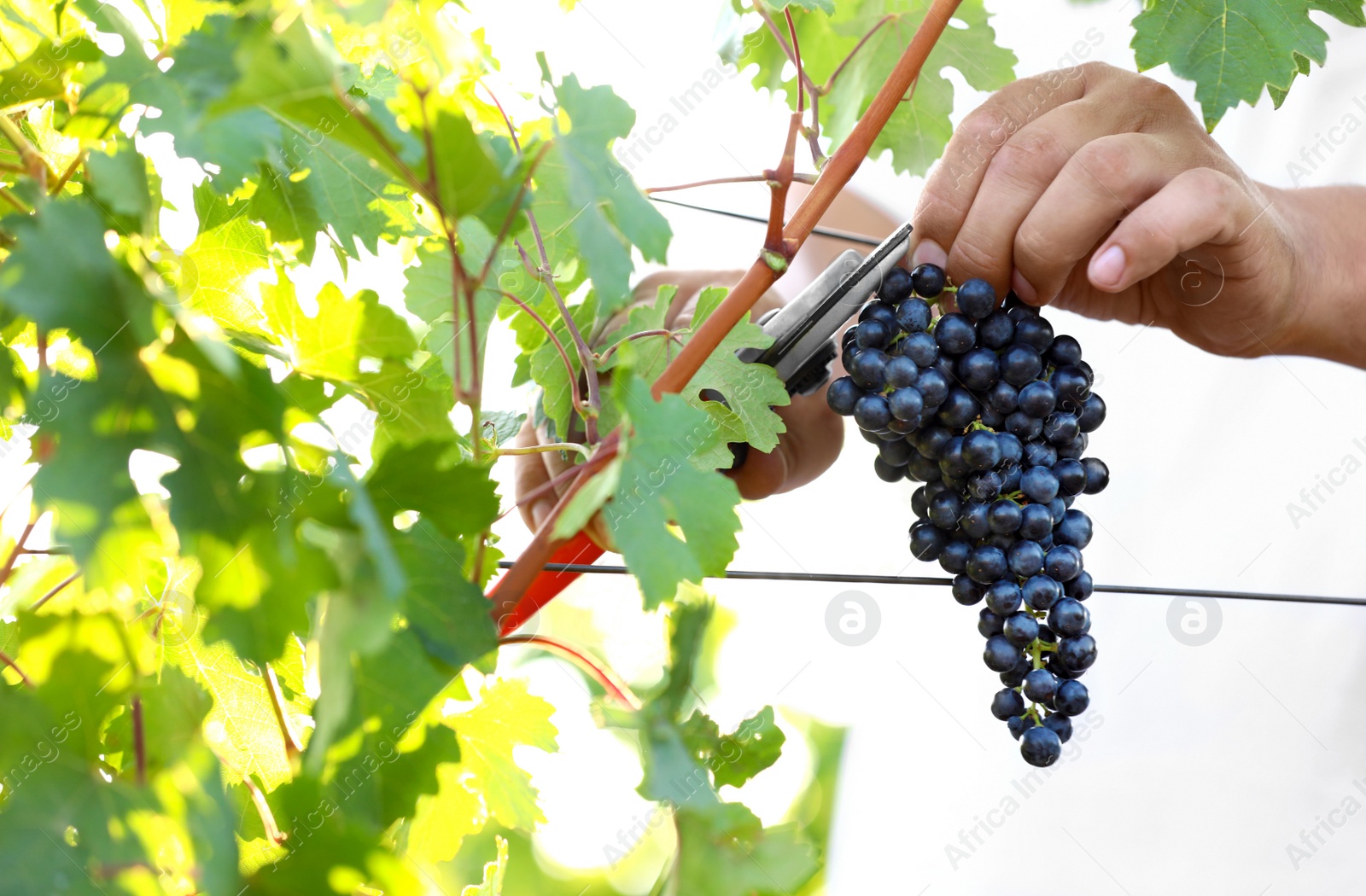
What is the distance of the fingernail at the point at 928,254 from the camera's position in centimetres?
64

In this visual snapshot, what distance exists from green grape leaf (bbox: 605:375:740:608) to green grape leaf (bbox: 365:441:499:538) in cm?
5

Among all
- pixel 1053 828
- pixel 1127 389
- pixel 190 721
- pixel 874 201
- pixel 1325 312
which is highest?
pixel 190 721

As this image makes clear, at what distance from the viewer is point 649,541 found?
1.22 feet

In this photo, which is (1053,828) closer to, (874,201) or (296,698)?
(874,201)

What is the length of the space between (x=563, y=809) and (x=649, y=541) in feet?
4.05

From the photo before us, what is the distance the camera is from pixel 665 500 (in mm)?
385

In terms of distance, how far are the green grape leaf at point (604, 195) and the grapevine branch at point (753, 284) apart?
10 centimetres

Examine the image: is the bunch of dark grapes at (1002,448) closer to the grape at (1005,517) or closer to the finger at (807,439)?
the grape at (1005,517)

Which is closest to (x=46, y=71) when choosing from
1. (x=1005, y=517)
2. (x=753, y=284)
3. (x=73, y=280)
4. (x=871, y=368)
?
(x=73, y=280)

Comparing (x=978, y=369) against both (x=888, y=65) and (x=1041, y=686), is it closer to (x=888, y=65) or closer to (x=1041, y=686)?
(x=1041, y=686)

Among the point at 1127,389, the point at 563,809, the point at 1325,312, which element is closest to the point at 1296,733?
the point at 1127,389

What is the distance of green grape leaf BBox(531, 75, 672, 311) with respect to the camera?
1.05 ft

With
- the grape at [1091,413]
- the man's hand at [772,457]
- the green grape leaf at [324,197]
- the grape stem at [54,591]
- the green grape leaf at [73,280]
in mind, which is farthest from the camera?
the man's hand at [772,457]

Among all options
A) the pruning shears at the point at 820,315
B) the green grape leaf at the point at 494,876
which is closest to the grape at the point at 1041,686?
the pruning shears at the point at 820,315
